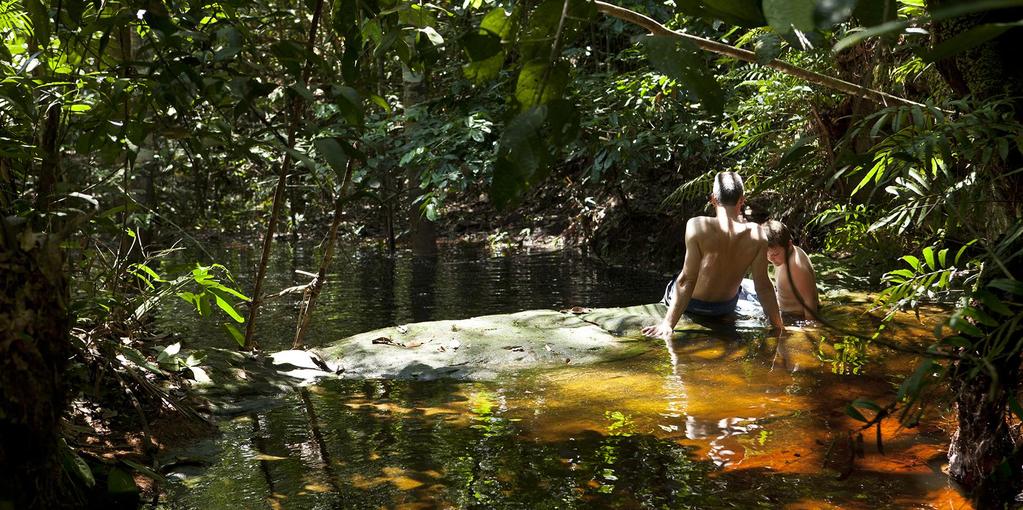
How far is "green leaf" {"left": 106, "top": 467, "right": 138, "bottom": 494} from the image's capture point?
3.04 meters

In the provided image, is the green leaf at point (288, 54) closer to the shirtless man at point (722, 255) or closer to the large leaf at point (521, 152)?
the large leaf at point (521, 152)

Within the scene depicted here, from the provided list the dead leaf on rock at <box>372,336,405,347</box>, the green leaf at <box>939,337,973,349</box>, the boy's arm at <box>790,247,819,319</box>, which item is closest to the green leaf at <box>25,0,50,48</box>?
the green leaf at <box>939,337,973,349</box>

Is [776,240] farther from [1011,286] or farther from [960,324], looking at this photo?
[960,324]

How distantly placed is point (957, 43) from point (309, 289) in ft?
18.1

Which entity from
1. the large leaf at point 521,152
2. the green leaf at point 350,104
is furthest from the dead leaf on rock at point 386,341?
the large leaf at point 521,152

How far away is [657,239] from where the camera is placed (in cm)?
1316

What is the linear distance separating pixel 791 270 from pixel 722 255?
0.72 meters

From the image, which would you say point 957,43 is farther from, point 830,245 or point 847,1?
point 830,245

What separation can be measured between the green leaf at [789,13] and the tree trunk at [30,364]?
1820 mm

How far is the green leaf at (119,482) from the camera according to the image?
304 cm

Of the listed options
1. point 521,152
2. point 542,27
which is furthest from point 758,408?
point 521,152

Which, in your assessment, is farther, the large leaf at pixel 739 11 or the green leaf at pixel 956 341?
the green leaf at pixel 956 341

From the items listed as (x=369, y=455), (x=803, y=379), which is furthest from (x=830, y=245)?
(x=369, y=455)

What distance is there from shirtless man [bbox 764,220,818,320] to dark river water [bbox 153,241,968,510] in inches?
11.9
